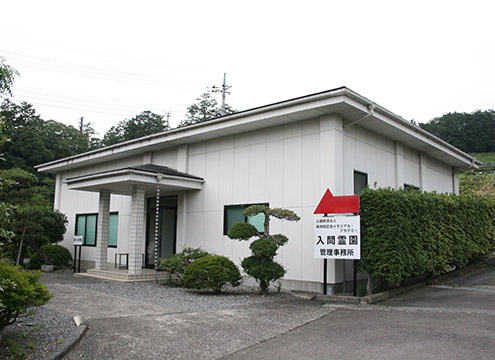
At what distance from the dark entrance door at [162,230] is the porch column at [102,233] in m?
1.63

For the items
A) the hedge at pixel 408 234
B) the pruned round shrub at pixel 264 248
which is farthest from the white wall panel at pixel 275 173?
the hedge at pixel 408 234

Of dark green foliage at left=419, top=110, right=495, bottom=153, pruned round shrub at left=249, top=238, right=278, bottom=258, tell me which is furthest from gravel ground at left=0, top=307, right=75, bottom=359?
dark green foliage at left=419, top=110, right=495, bottom=153

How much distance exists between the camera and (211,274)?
9727 mm

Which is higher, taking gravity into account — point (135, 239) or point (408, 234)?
point (408, 234)

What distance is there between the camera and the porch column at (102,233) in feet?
44.8

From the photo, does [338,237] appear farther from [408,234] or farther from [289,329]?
[289,329]

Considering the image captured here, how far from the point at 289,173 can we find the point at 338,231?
258 cm

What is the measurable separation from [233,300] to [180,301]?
1.14 meters

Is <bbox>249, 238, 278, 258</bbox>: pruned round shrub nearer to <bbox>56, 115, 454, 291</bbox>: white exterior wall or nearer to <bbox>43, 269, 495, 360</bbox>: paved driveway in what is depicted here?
<bbox>43, 269, 495, 360</bbox>: paved driveway

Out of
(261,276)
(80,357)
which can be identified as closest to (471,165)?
(261,276)

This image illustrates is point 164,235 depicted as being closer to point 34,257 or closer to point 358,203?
point 34,257

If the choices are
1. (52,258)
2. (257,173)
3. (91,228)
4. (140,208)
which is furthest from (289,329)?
(91,228)

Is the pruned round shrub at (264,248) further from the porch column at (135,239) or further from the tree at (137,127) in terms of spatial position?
the tree at (137,127)

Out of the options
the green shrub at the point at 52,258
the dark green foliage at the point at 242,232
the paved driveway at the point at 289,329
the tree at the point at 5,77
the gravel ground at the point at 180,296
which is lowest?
the gravel ground at the point at 180,296
